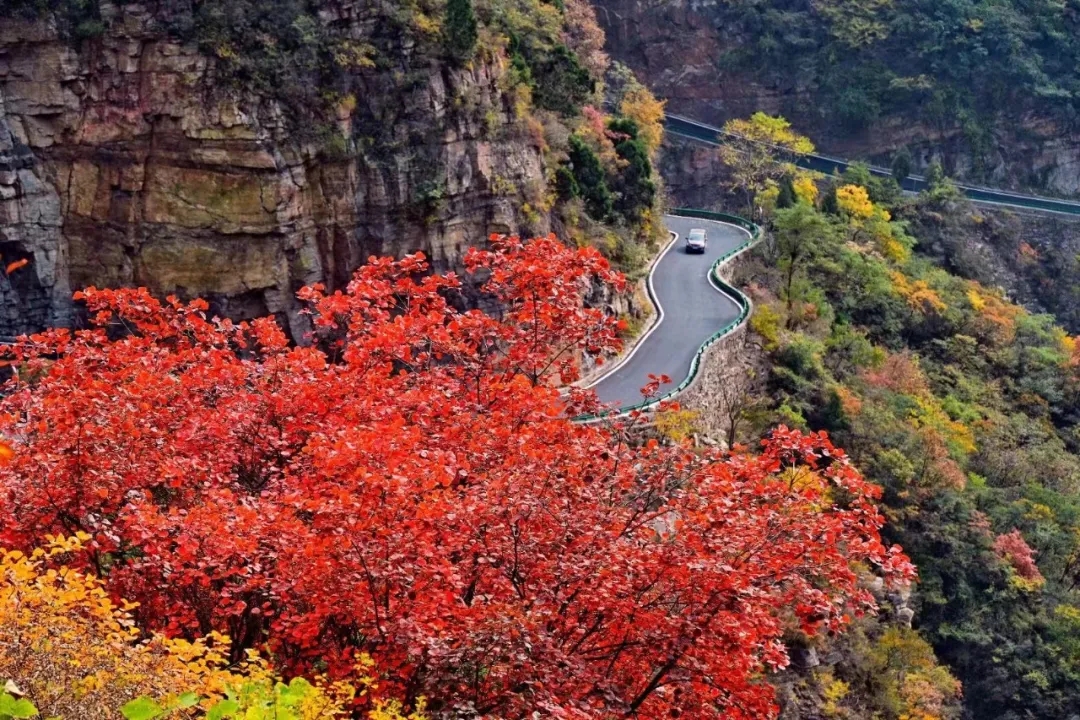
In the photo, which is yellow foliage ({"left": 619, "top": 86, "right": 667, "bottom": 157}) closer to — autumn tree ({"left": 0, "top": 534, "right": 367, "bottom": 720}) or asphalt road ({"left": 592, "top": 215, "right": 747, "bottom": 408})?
asphalt road ({"left": 592, "top": 215, "right": 747, "bottom": 408})

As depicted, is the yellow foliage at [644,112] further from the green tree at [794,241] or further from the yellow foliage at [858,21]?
the yellow foliage at [858,21]

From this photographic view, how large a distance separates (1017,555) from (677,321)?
1263 cm

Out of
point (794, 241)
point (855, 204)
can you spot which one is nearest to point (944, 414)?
point (794, 241)

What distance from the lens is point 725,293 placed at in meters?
39.8

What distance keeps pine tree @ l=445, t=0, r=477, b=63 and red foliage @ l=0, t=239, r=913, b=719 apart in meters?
16.6


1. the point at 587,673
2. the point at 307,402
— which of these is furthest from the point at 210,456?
the point at 587,673

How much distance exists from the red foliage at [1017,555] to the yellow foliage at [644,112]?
924 inches

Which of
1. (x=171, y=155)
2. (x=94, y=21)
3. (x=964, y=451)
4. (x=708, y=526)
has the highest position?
(x=94, y=21)

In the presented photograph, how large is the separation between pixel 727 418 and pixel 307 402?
2074 centimetres

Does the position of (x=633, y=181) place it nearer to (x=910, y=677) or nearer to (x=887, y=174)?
(x=910, y=677)

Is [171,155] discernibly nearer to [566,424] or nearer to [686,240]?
[566,424]

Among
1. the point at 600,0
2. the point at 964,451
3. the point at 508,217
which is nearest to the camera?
the point at 508,217

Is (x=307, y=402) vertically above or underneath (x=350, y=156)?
underneath

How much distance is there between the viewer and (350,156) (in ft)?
101
